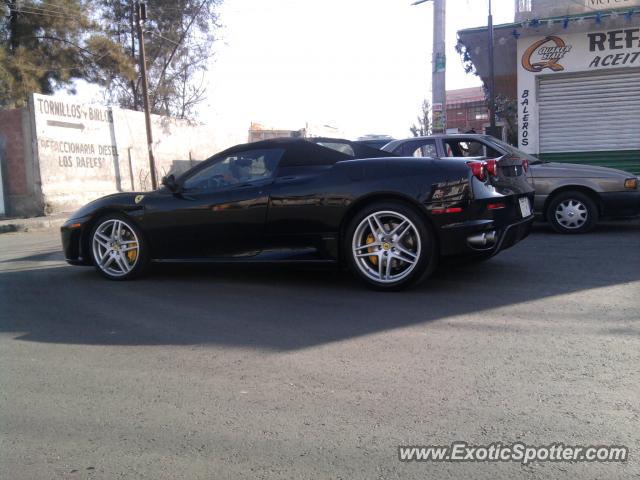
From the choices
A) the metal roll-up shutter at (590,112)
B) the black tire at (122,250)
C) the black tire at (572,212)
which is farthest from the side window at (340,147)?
the metal roll-up shutter at (590,112)

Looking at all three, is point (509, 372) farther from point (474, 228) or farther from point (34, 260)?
point (34, 260)

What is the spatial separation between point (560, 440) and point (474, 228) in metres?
2.63

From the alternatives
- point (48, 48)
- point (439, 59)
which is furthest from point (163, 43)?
point (439, 59)

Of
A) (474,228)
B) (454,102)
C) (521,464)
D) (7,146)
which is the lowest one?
(521,464)

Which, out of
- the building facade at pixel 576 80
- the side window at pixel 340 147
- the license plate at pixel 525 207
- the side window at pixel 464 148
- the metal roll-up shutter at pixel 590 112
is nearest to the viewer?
the license plate at pixel 525 207

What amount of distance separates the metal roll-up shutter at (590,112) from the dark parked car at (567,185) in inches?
217

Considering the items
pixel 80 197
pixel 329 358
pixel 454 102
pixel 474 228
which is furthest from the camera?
pixel 454 102

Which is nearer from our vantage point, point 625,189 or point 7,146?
point 625,189

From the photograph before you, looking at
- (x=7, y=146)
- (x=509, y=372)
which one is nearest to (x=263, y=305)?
(x=509, y=372)

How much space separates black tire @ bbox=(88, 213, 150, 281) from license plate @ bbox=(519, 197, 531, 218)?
3.92 m

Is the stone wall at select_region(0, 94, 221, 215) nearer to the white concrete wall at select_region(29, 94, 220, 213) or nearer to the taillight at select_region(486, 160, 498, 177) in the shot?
the white concrete wall at select_region(29, 94, 220, 213)

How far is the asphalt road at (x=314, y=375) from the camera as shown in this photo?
9.20 ft

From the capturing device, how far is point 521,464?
2631mm

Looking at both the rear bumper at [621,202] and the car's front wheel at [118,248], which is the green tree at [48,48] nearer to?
the car's front wheel at [118,248]
